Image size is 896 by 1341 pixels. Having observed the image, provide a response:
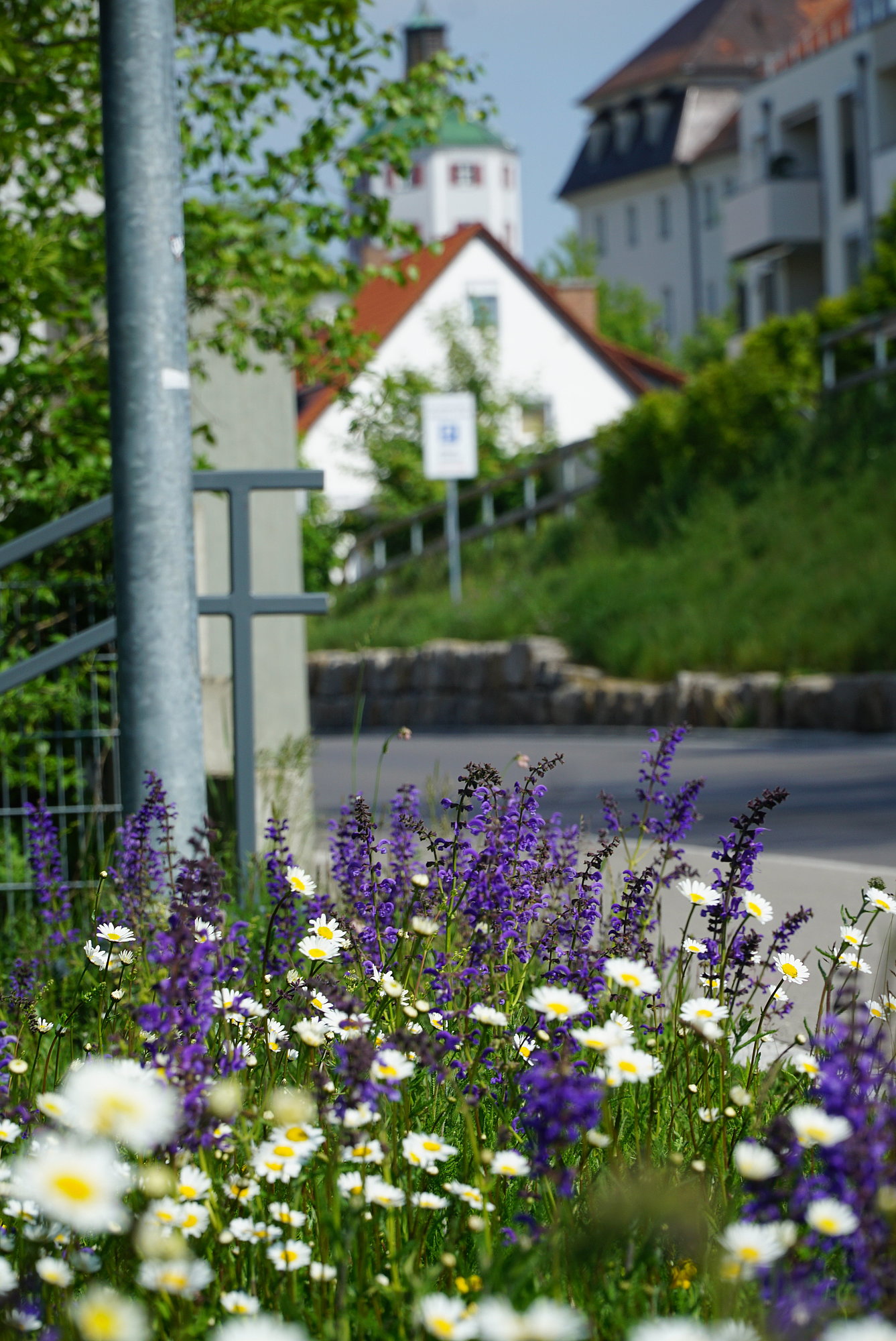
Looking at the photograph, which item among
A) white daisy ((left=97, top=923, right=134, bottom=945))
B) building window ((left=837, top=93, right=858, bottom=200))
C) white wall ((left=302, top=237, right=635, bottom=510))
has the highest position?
building window ((left=837, top=93, right=858, bottom=200))

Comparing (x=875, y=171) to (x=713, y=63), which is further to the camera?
(x=713, y=63)

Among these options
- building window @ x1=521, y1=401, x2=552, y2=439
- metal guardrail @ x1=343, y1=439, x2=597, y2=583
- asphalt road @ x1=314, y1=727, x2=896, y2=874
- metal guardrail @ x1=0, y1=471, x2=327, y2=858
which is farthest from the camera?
building window @ x1=521, y1=401, x2=552, y2=439

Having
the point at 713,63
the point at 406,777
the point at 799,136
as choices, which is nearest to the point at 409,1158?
the point at 406,777

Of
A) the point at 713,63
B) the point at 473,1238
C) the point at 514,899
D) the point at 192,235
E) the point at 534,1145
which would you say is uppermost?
the point at 713,63

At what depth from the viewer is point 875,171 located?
37656 mm

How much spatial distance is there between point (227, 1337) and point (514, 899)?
170 cm

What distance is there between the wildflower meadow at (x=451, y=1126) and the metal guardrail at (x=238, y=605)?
1458 mm

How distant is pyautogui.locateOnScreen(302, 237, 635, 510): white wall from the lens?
46.4 metres

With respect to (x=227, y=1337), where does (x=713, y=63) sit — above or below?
above

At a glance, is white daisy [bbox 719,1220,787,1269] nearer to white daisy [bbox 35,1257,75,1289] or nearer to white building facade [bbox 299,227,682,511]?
white daisy [bbox 35,1257,75,1289]

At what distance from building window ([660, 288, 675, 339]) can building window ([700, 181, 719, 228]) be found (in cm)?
330

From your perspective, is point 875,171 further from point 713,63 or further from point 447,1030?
point 447,1030

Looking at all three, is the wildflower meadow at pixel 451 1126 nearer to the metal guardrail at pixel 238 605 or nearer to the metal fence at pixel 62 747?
the metal guardrail at pixel 238 605

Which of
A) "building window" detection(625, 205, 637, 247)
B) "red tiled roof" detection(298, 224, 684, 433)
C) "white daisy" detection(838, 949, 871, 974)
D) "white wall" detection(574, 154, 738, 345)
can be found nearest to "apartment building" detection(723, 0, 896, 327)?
"red tiled roof" detection(298, 224, 684, 433)
